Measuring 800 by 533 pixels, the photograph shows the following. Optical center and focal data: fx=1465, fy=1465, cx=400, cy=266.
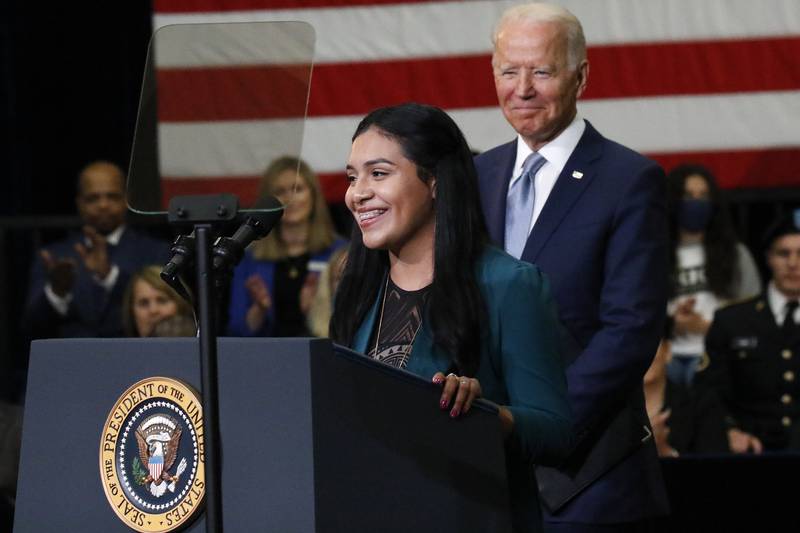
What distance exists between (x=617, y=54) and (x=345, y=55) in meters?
1.10

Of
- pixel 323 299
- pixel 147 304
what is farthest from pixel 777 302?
pixel 147 304

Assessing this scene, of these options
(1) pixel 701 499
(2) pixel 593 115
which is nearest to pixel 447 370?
(1) pixel 701 499

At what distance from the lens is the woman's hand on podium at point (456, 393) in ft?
6.84

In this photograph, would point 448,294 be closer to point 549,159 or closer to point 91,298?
point 549,159

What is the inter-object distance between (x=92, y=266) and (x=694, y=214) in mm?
2336

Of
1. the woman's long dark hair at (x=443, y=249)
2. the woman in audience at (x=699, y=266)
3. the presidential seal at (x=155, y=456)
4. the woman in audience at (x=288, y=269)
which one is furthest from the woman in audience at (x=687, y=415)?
the presidential seal at (x=155, y=456)

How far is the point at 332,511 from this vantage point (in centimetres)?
186

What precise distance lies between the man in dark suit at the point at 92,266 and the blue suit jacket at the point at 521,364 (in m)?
3.43

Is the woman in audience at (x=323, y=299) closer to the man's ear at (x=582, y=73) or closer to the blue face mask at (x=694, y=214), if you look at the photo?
the blue face mask at (x=694, y=214)

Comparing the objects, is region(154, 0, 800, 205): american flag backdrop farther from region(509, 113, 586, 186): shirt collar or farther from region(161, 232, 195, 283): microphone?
region(161, 232, 195, 283): microphone

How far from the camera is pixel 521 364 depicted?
7.70 ft

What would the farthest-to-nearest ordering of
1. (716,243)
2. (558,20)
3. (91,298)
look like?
(91,298) < (716,243) < (558,20)

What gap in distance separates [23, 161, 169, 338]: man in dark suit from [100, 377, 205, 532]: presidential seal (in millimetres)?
3706

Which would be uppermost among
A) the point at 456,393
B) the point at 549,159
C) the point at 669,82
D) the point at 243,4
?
the point at 243,4
